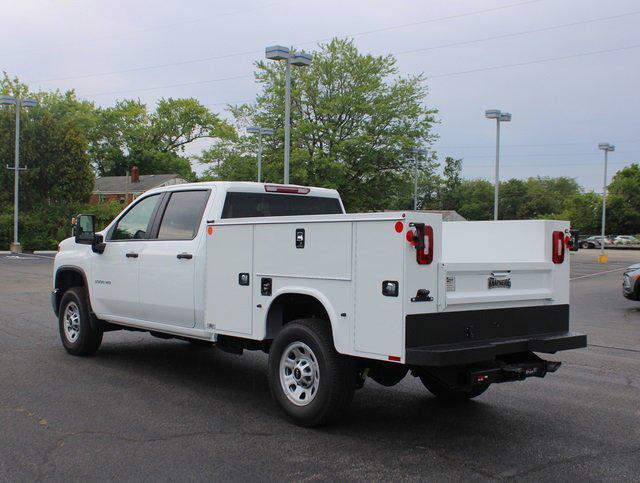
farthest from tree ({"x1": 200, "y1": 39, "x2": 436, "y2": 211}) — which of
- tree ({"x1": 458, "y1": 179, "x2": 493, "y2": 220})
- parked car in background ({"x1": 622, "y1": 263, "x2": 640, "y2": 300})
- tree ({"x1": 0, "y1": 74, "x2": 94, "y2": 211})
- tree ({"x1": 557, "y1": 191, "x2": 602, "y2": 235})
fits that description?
tree ({"x1": 458, "y1": 179, "x2": 493, "y2": 220})

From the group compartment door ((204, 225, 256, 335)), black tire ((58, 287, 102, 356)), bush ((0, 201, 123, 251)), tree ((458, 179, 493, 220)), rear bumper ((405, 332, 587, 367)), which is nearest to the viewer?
rear bumper ((405, 332, 587, 367))

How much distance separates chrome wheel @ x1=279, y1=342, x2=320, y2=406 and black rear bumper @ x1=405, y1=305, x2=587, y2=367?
3.18 ft

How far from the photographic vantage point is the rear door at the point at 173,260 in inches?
274

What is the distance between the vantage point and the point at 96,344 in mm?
8648

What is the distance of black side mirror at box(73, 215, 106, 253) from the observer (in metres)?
8.27

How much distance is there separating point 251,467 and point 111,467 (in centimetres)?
93

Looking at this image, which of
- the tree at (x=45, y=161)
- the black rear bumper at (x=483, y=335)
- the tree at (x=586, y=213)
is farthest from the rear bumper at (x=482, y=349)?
the tree at (x=586, y=213)

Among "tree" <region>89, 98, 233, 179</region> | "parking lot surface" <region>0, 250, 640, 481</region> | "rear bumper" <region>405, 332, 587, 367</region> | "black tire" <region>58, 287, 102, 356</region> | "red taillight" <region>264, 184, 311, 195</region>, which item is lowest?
"parking lot surface" <region>0, 250, 640, 481</region>

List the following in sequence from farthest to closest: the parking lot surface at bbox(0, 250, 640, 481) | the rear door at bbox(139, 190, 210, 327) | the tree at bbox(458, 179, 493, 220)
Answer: the tree at bbox(458, 179, 493, 220), the rear door at bbox(139, 190, 210, 327), the parking lot surface at bbox(0, 250, 640, 481)

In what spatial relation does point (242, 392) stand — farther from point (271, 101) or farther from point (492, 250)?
point (271, 101)

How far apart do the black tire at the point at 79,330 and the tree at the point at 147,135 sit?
73576 mm

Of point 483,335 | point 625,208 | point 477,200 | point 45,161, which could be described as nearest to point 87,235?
point 483,335

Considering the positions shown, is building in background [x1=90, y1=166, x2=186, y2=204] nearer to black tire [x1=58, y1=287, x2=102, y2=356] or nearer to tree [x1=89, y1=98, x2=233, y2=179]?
tree [x1=89, y1=98, x2=233, y2=179]

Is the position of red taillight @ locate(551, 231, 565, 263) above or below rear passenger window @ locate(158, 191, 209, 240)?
below
